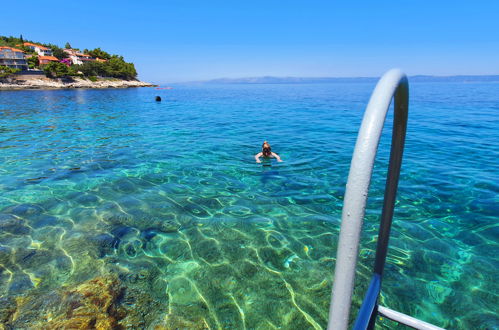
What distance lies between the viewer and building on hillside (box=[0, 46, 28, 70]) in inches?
3189

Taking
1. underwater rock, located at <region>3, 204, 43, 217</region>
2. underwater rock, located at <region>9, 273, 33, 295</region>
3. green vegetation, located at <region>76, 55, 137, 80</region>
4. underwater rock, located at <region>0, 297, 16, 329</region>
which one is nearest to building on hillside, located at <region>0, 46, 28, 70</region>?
green vegetation, located at <region>76, 55, 137, 80</region>

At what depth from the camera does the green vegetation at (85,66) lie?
80.7 m

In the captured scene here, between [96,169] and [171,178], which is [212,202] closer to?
[171,178]

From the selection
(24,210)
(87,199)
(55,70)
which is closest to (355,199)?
(87,199)

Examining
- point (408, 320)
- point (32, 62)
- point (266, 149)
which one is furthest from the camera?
point (32, 62)

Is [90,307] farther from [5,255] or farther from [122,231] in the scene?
[5,255]

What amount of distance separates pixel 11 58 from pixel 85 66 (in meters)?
19.0

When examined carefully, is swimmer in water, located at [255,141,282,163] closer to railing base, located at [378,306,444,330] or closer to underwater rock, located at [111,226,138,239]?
underwater rock, located at [111,226,138,239]

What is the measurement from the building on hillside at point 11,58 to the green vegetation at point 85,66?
78.7 inches

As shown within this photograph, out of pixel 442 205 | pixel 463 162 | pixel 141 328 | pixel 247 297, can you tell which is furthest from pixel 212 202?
pixel 463 162

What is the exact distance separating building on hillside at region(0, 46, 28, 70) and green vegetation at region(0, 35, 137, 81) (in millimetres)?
2000

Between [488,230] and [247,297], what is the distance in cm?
495

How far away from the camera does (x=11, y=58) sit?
82.4 meters

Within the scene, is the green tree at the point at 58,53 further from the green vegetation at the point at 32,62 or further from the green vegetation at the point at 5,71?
the green vegetation at the point at 5,71
